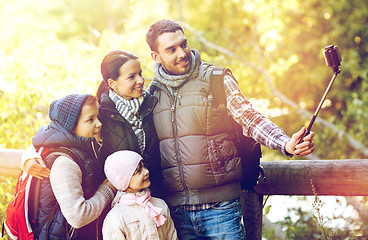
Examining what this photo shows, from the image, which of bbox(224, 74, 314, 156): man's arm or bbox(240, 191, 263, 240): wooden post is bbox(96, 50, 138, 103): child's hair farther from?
bbox(240, 191, 263, 240): wooden post

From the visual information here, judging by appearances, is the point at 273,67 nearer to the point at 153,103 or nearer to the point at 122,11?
the point at 153,103

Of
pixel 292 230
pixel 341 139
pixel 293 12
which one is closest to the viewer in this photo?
pixel 292 230

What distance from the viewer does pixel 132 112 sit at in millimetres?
2602

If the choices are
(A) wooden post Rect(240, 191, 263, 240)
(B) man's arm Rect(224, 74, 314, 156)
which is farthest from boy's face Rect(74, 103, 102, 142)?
(A) wooden post Rect(240, 191, 263, 240)

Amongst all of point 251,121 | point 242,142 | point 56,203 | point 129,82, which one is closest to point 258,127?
point 251,121

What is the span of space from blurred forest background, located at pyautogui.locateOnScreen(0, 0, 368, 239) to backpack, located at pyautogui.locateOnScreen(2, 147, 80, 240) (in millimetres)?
1457

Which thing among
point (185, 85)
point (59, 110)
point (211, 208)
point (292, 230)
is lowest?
point (292, 230)

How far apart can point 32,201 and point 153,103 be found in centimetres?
91

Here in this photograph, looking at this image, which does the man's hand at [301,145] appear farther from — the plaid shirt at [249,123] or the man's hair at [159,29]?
the man's hair at [159,29]

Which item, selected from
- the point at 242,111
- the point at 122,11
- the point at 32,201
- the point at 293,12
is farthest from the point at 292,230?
the point at 122,11

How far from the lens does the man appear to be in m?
2.52

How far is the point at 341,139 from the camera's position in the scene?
337 inches

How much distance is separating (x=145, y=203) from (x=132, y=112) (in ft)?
1.81

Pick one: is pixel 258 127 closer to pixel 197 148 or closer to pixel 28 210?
pixel 197 148
